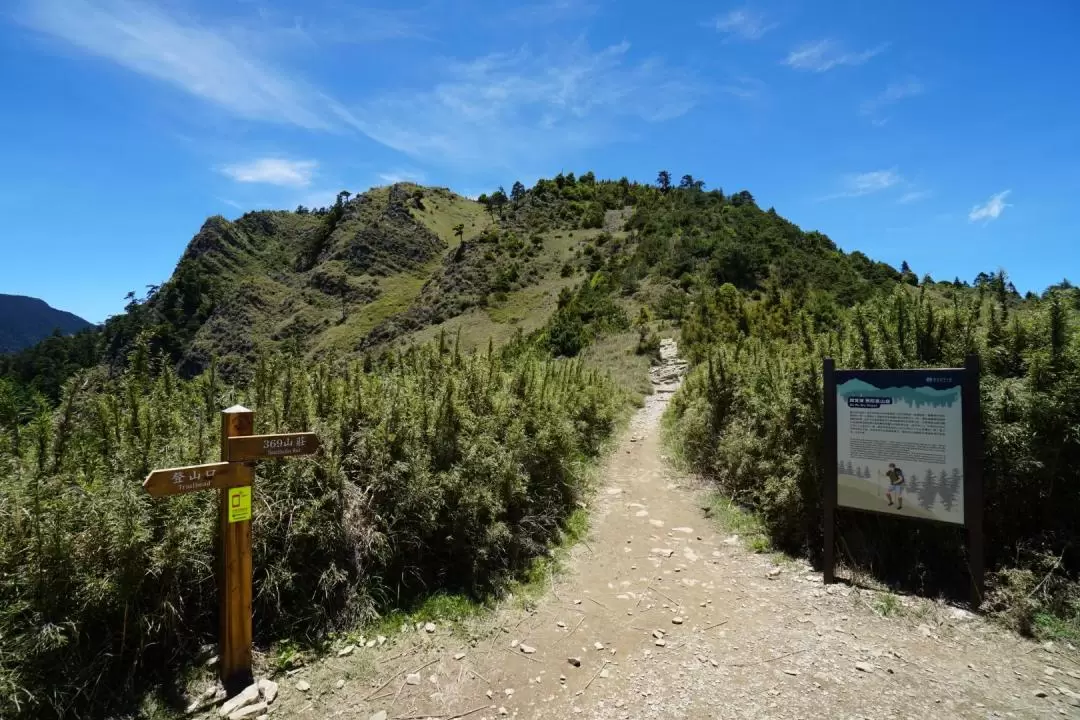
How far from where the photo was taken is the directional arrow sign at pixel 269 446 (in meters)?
3.58

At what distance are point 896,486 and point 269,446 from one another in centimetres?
506

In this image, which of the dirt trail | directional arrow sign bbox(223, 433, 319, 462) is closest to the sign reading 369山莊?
the dirt trail

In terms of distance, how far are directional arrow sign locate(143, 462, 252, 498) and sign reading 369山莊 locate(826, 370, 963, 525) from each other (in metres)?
4.95

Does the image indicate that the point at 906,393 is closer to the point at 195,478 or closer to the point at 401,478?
the point at 401,478

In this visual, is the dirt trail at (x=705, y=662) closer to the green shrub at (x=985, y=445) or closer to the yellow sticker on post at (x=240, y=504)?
the green shrub at (x=985, y=445)

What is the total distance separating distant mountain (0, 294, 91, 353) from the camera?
122000 millimetres

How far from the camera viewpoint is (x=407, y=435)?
16.5ft

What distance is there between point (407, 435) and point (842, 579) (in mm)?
4182

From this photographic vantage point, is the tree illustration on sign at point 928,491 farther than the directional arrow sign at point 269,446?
Yes

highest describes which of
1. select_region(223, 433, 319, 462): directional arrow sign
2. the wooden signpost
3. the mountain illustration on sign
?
the mountain illustration on sign

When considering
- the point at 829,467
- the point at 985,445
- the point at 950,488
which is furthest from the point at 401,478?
the point at 985,445

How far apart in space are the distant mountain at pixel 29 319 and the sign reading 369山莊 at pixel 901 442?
147 meters

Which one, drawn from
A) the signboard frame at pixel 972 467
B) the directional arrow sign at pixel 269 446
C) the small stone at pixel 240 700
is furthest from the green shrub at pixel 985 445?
the small stone at pixel 240 700

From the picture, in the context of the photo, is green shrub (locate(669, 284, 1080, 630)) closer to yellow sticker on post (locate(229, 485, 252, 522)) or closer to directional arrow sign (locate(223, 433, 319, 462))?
directional arrow sign (locate(223, 433, 319, 462))
